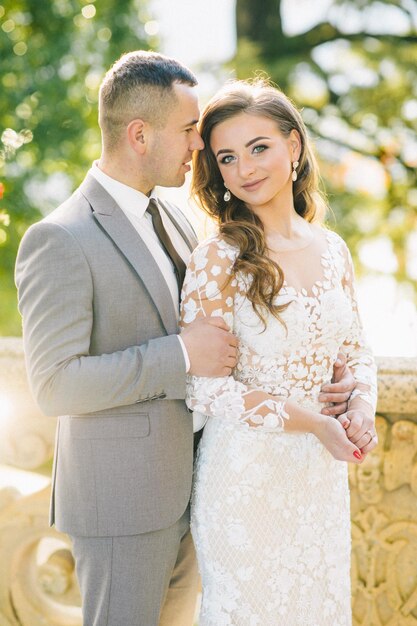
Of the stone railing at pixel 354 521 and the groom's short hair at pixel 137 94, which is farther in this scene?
the stone railing at pixel 354 521

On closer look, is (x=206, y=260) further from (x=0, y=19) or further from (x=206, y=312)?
(x=0, y=19)

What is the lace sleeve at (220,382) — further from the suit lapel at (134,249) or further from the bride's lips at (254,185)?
the bride's lips at (254,185)

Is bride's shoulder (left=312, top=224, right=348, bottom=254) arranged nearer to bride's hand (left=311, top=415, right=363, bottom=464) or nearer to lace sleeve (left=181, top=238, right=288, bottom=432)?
lace sleeve (left=181, top=238, right=288, bottom=432)

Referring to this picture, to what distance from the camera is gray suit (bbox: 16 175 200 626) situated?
194 centimetres

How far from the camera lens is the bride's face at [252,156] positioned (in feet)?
7.16

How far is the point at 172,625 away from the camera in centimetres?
243

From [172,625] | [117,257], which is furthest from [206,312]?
[172,625]

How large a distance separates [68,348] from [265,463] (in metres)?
0.67

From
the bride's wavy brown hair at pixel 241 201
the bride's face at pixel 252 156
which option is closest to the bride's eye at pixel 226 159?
the bride's face at pixel 252 156

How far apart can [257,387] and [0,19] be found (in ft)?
14.9

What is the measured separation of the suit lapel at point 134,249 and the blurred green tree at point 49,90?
10.9ft

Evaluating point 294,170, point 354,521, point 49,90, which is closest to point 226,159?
point 294,170

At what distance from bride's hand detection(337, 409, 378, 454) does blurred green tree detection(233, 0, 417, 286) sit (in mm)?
4153

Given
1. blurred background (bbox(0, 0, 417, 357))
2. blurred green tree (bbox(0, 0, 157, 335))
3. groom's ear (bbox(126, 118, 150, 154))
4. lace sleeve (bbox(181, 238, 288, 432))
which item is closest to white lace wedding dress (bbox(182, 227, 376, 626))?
lace sleeve (bbox(181, 238, 288, 432))
